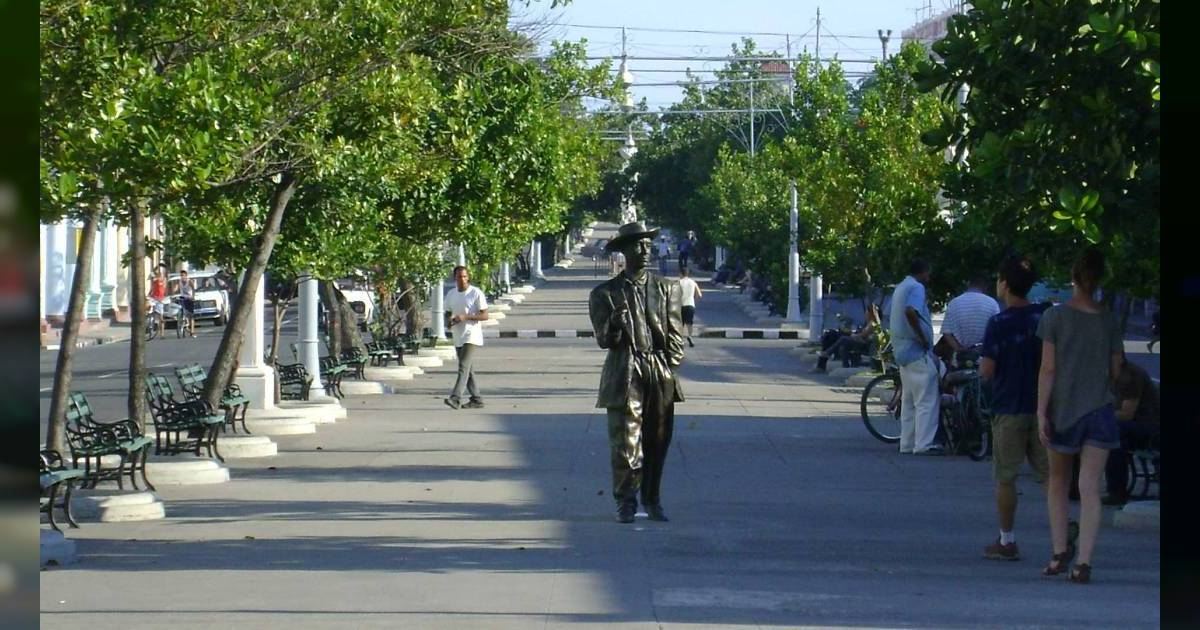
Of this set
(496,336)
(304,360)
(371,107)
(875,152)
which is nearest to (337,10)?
(371,107)

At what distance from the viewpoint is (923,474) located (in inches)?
640

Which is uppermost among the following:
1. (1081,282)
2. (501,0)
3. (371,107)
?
(501,0)

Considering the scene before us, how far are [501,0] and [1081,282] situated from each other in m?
11.4

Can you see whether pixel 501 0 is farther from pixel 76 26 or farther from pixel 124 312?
pixel 124 312

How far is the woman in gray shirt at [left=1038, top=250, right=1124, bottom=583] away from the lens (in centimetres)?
997

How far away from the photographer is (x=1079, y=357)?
10.0 meters

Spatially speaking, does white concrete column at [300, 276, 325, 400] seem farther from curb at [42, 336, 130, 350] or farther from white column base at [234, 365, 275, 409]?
curb at [42, 336, 130, 350]

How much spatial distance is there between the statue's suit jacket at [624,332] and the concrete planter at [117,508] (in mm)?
3332

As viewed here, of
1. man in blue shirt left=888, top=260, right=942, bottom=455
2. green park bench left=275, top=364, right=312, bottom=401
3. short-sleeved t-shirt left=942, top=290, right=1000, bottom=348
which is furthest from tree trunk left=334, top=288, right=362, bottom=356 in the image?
short-sleeved t-shirt left=942, top=290, right=1000, bottom=348

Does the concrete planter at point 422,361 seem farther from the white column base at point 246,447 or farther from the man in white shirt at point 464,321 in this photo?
the white column base at point 246,447

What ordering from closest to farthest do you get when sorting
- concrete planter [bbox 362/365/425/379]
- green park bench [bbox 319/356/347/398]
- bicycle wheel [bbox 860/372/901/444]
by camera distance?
1. bicycle wheel [bbox 860/372/901/444]
2. green park bench [bbox 319/356/347/398]
3. concrete planter [bbox 362/365/425/379]

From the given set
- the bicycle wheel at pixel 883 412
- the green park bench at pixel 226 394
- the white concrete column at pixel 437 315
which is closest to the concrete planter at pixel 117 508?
the green park bench at pixel 226 394

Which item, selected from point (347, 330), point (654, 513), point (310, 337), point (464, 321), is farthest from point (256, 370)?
point (654, 513)

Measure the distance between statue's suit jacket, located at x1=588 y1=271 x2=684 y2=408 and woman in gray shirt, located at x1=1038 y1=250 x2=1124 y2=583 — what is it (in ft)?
9.73
